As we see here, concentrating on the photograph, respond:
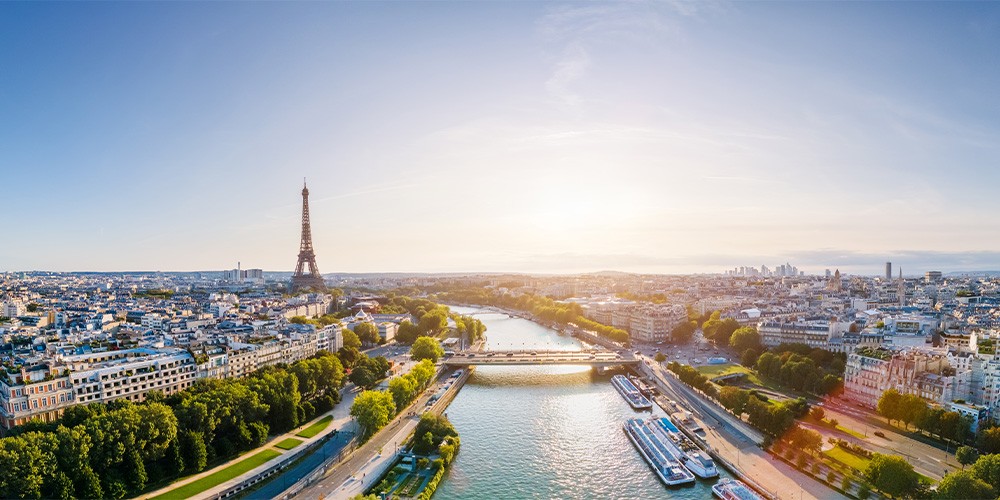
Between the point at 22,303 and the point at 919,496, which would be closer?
the point at 919,496

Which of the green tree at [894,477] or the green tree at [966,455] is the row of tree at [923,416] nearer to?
the green tree at [966,455]

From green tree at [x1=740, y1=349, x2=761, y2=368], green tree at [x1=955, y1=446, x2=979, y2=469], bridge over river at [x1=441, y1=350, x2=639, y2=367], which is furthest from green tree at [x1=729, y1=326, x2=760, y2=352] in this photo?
green tree at [x1=955, y1=446, x2=979, y2=469]

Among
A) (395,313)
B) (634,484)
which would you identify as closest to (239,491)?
(634,484)

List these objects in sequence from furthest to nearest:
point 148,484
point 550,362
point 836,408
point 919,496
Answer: point 550,362, point 836,408, point 148,484, point 919,496

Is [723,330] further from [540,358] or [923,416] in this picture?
[923,416]

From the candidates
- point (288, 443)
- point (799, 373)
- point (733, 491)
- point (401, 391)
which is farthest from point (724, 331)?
point (288, 443)

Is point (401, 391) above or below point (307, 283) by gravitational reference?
below

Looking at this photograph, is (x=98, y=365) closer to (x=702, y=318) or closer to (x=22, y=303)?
(x=22, y=303)
